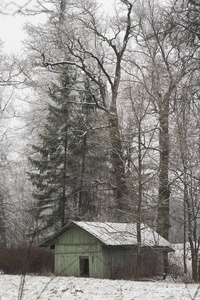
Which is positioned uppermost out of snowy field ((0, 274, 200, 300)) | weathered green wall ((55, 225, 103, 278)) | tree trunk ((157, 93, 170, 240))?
tree trunk ((157, 93, 170, 240))

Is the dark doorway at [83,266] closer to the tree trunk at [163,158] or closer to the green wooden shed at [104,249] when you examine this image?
the green wooden shed at [104,249]

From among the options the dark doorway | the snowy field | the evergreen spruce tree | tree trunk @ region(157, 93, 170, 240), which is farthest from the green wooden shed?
the evergreen spruce tree

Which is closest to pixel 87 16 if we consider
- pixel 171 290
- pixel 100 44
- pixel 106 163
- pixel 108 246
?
pixel 100 44

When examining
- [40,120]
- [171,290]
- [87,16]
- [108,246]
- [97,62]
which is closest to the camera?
[171,290]

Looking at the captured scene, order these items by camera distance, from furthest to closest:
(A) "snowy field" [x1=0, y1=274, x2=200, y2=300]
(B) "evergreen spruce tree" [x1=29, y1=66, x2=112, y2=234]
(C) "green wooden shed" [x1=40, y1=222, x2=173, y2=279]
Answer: (B) "evergreen spruce tree" [x1=29, y1=66, x2=112, y2=234] → (C) "green wooden shed" [x1=40, y1=222, x2=173, y2=279] → (A) "snowy field" [x1=0, y1=274, x2=200, y2=300]

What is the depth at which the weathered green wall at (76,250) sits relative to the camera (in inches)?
742

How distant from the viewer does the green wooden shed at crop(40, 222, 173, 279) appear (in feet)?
61.5

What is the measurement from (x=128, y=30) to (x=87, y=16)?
9.07ft

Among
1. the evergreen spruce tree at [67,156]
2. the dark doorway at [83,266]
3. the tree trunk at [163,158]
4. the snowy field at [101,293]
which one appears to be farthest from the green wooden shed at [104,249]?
the evergreen spruce tree at [67,156]

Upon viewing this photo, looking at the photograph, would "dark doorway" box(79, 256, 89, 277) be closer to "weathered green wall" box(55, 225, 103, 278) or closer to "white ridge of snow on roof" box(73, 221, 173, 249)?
"weathered green wall" box(55, 225, 103, 278)

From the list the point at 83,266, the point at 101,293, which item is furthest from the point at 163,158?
the point at 101,293

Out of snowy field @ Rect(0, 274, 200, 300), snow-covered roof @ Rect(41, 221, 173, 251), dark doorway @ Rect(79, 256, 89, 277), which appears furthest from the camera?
dark doorway @ Rect(79, 256, 89, 277)

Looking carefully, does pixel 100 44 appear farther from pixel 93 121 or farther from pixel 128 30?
pixel 93 121

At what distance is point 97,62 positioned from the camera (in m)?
27.3
